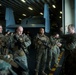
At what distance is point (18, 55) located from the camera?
6074 millimetres

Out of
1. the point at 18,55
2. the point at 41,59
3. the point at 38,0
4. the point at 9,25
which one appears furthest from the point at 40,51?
the point at 9,25

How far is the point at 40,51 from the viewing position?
7.50 meters

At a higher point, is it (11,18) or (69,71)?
(11,18)

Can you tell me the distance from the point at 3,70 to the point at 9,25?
727 inches

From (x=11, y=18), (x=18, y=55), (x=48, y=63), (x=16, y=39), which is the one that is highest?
(x=11, y=18)

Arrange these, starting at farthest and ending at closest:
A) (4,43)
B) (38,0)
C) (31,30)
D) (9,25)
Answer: (31,30)
(9,25)
(38,0)
(4,43)

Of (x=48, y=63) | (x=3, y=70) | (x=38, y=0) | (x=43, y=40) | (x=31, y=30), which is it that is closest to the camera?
(x=3, y=70)

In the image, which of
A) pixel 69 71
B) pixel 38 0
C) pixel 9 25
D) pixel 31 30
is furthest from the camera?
pixel 31 30

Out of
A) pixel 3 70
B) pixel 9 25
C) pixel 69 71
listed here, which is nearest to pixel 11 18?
pixel 9 25

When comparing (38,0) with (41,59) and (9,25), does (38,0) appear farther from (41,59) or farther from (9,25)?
(41,59)

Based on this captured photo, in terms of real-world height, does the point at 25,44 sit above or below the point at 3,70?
above

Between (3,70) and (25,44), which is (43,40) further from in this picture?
(3,70)

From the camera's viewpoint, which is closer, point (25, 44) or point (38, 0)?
point (25, 44)

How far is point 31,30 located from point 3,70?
20.0 metres
